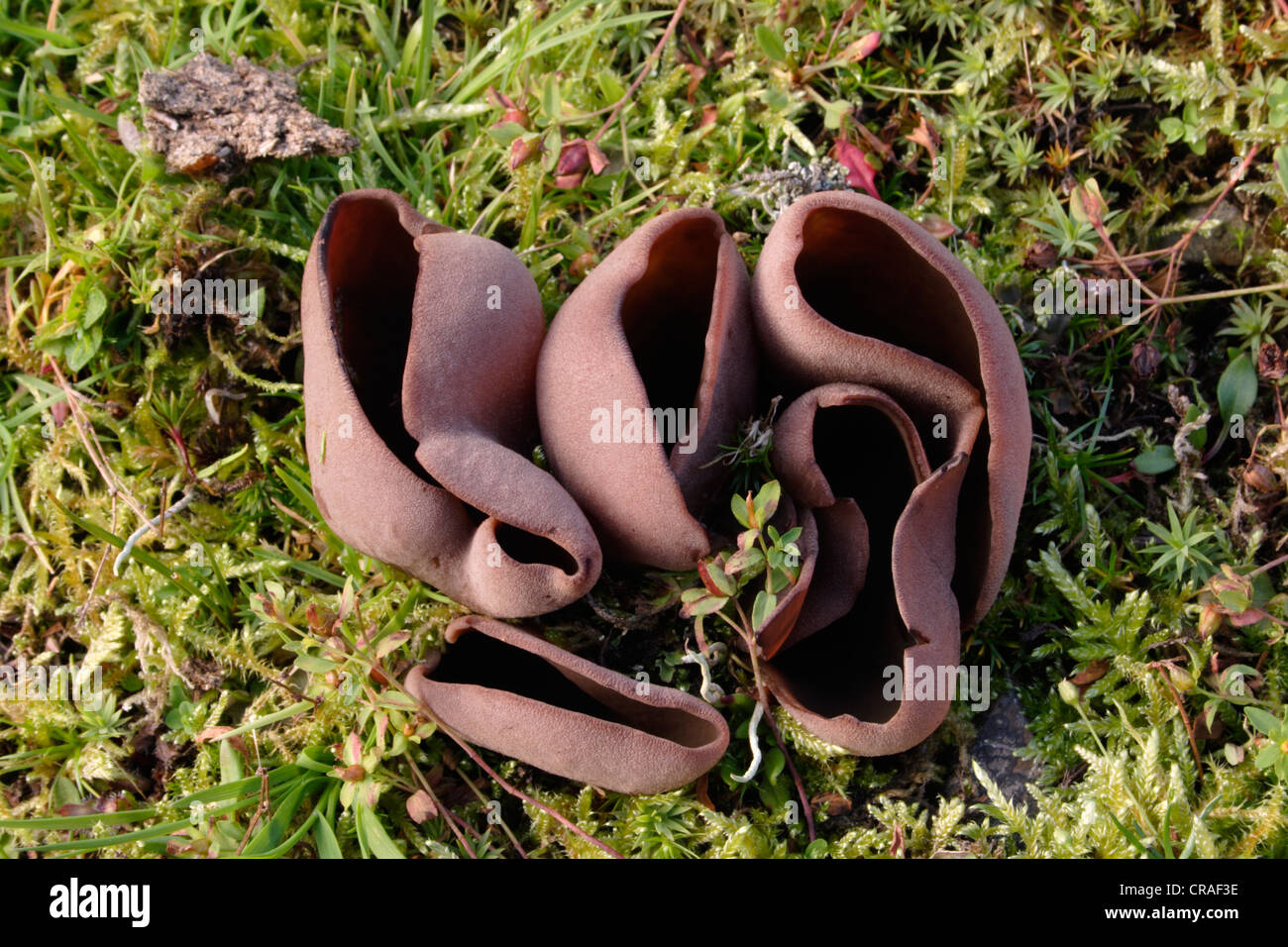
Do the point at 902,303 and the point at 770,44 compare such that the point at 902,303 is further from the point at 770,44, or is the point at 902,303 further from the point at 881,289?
the point at 770,44

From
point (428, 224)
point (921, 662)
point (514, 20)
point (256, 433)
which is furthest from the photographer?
point (514, 20)

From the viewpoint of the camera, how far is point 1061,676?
260 cm

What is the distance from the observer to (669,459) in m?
2.27

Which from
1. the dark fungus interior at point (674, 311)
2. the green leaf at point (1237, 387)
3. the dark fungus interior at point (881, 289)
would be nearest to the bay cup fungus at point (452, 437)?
the dark fungus interior at point (674, 311)

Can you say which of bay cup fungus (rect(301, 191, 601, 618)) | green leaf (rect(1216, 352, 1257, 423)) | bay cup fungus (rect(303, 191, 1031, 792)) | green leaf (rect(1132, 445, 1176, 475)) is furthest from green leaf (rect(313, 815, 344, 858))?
green leaf (rect(1216, 352, 1257, 423))

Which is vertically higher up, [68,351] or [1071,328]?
[1071,328]

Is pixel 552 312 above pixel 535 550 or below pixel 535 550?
above

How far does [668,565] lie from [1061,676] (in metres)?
1.08

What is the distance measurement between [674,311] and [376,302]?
2.53ft

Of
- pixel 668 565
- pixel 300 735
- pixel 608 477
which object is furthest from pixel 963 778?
pixel 300 735

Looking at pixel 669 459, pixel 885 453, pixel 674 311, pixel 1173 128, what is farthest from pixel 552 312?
pixel 1173 128

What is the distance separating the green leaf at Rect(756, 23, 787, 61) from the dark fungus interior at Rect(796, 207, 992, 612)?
2.76ft
